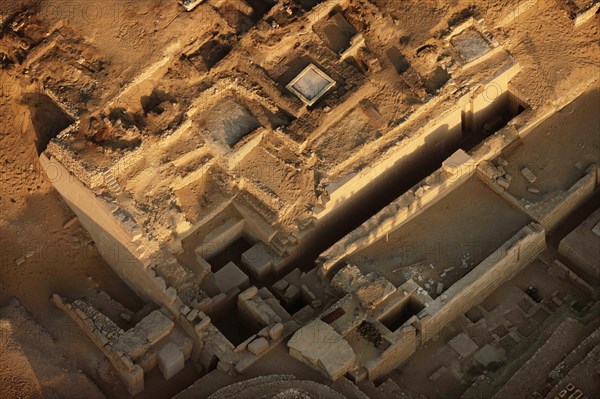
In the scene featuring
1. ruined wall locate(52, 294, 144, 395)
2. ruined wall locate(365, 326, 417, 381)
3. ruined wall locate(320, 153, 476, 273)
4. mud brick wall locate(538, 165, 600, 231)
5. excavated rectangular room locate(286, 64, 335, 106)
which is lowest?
mud brick wall locate(538, 165, 600, 231)

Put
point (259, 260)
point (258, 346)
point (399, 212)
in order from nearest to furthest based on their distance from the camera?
point (258, 346), point (399, 212), point (259, 260)

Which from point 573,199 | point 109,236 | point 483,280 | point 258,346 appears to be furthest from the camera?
point 573,199

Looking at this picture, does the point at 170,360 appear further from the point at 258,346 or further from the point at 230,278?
the point at 230,278

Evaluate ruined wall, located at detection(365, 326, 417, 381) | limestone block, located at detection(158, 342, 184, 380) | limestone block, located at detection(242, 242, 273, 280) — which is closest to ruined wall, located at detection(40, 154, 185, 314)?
limestone block, located at detection(158, 342, 184, 380)

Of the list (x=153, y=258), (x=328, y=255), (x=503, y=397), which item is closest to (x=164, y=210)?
(x=153, y=258)

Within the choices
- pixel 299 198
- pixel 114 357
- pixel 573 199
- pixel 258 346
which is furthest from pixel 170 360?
pixel 573 199

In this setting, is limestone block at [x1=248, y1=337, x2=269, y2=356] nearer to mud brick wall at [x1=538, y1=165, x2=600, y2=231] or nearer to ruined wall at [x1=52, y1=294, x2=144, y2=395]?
ruined wall at [x1=52, y1=294, x2=144, y2=395]
